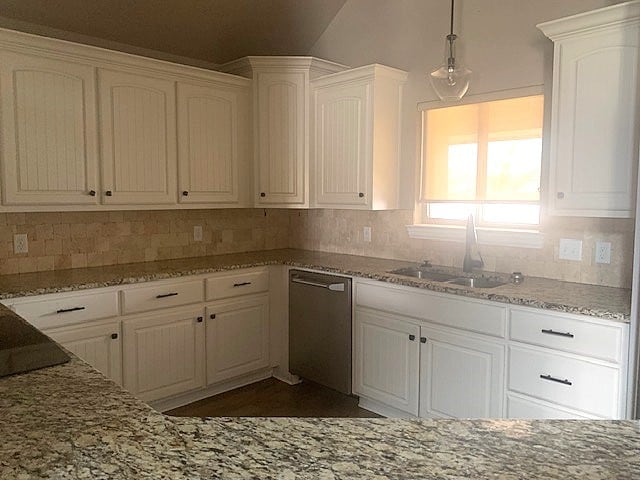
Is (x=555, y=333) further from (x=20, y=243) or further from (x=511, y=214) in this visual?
(x=20, y=243)

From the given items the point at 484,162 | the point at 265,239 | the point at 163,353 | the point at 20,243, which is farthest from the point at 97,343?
the point at 484,162

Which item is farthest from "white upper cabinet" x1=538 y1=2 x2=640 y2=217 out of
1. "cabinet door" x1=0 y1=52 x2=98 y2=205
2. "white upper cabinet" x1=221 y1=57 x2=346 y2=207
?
"cabinet door" x1=0 y1=52 x2=98 y2=205

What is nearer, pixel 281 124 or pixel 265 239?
pixel 281 124

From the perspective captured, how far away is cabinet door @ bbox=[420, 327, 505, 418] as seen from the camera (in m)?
2.61

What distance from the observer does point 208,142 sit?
12.1ft

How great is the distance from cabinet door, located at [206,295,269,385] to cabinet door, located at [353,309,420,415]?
2.56 feet

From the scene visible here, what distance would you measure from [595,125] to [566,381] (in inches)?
48.0

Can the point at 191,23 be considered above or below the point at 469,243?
above

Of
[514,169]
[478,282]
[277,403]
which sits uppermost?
[514,169]

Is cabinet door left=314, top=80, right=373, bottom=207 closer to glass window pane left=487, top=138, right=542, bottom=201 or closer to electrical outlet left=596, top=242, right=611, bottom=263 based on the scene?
glass window pane left=487, top=138, right=542, bottom=201

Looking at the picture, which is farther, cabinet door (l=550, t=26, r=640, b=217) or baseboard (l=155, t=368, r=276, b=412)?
baseboard (l=155, t=368, r=276, b=412)

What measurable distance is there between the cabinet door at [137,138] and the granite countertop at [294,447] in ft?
7.75

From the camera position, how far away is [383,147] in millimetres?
3586

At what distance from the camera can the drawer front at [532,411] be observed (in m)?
2.36
